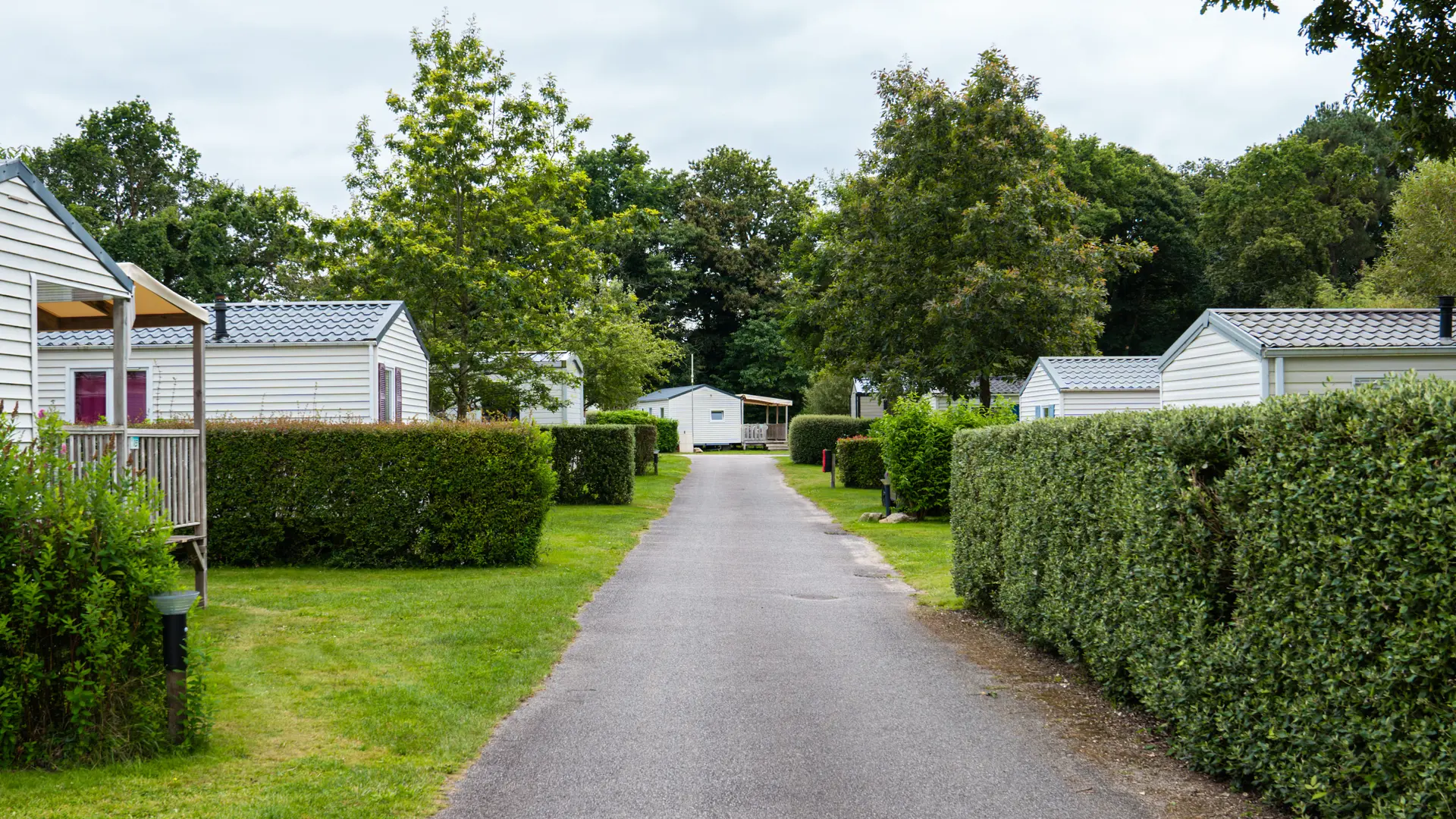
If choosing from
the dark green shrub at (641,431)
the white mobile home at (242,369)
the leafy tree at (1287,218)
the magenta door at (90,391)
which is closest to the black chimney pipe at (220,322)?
the white mobile home at (242,369)

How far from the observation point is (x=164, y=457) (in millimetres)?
9875

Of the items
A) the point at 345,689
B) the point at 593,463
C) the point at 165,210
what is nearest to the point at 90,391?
the point at 593,463

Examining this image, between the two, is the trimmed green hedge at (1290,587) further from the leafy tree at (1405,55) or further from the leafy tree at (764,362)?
the leafy tree at (764,362)

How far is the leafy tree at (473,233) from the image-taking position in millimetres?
24188

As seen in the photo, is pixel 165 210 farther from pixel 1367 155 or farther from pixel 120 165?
pixel 1367 155

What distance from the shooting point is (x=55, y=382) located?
18.4m

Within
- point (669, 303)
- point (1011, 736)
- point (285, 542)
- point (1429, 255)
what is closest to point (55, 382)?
point (285, 542)

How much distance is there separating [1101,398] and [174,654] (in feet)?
79.3

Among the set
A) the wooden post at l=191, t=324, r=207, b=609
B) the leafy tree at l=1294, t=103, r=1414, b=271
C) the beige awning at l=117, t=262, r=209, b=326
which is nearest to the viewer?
the beige awning at l=117, t=262, r=209, b=326

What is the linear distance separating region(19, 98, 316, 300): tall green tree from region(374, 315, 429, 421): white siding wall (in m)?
22.0

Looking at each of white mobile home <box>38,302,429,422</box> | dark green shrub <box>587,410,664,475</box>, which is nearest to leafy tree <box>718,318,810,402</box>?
dark green shrub <box>587,410,664,475</box>

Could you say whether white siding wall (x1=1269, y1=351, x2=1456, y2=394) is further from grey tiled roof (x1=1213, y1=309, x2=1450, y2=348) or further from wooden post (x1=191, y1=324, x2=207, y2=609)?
wooden post (x1=191, y1=324, x2=207, y2=609)

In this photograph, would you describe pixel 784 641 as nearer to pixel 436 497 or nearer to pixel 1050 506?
pixel 1050 506

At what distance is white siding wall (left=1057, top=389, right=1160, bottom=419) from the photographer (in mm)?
26203
